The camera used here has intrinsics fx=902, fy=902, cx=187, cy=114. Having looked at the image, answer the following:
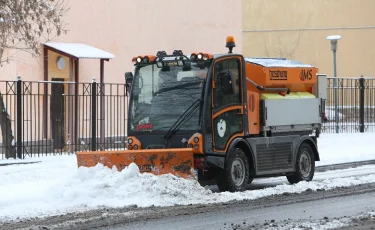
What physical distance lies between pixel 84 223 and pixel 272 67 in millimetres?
6757

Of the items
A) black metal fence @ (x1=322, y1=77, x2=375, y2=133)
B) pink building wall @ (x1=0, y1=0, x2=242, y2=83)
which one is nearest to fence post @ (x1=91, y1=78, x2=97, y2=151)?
pink building wall @ (x1=0, y1=0, x2=242, y2=83)

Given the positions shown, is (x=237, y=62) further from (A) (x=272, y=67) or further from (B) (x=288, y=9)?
(B) (x=288, y=9)

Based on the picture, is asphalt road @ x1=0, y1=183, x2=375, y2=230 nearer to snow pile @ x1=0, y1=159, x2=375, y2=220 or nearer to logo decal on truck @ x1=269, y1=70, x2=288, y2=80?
snow pile @ x1=0, y1=159, x2=375, y2=220

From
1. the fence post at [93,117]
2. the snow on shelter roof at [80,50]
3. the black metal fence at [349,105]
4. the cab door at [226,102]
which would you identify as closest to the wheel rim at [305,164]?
the cab door at [226,102]

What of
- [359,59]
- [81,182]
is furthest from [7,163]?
[359,59]

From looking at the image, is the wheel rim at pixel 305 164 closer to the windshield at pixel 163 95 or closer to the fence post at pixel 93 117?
the windshield at pixel 163 95

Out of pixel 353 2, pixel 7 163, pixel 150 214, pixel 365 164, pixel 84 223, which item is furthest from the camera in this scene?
pixel 353 2

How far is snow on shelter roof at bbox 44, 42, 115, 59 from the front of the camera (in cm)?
2688

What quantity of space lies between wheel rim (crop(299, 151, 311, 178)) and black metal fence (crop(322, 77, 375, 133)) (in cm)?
1315

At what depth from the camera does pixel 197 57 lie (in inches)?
648

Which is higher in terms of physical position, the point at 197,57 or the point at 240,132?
the point at 197,57

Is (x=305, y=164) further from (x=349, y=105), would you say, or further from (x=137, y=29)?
(x=349, y=105)

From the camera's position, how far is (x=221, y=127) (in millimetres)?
16547

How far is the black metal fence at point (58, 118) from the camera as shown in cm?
2236
